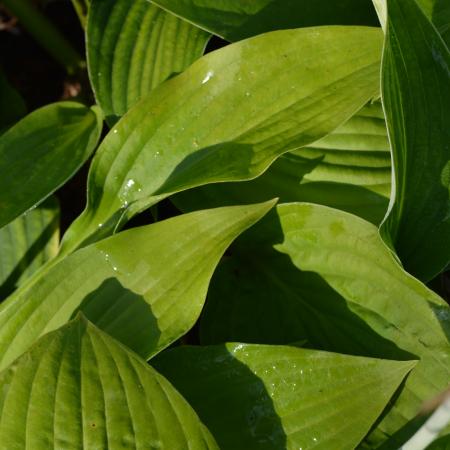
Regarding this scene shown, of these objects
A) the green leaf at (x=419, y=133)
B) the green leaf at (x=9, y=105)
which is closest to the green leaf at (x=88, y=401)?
the green leaf at (x=419, y=133)

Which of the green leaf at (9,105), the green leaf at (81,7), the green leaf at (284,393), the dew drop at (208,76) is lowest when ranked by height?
the green leaf at (284,393)

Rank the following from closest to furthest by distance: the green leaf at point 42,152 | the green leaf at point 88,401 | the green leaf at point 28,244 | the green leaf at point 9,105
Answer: the green leaf at point 88,401 < the green leaf at point 42,152 < the green leaf at point 28,244 < the green leaf at point 9,105

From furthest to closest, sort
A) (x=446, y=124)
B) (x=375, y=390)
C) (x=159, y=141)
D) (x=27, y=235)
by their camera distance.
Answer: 1. (x=27, y=235)
2. (x=159, y=141)
3. (x=446, y=124)
4. (x=375, y=390)

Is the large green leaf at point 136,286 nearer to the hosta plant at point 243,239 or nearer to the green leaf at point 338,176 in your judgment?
the hosta plant at point 243,239

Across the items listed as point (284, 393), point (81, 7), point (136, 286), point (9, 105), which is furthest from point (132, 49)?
point (284, 393)

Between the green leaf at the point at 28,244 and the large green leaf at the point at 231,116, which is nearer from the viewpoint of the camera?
the large green leaf at the point at 231,116

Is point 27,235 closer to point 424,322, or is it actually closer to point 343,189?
point 343,189

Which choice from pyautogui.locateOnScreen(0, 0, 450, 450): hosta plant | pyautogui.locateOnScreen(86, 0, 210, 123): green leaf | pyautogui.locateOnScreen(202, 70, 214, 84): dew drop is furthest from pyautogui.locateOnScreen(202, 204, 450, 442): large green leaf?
pyautogui.locateOnScreen(86, 0, 210, 123): green leaf

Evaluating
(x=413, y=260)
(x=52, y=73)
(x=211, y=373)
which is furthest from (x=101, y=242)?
(x=52, y=73)
